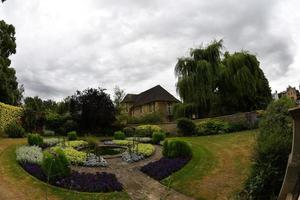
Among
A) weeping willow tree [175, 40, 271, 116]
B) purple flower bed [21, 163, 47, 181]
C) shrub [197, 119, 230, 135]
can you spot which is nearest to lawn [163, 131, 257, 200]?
shrub [197, 119, 230, 135]

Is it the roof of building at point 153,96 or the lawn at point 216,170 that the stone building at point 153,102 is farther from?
the lawn at point 216,170

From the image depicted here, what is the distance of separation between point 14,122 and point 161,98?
30019mm

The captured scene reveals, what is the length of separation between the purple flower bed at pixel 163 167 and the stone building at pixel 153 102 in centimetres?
3202

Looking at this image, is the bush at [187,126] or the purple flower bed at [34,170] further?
the bush at [187,126]

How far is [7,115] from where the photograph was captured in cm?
2564

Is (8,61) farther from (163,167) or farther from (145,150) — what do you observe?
(163,167)

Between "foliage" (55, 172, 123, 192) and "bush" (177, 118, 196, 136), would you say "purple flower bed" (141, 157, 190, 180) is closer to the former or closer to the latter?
"foliage" (55, 172, 123, 192)

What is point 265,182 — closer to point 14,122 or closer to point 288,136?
point 288,136

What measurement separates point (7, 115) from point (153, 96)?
3122cm

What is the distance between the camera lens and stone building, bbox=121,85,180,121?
53281 millimetres

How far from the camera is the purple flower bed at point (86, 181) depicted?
554 inches

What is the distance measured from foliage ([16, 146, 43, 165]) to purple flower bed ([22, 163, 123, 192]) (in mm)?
499

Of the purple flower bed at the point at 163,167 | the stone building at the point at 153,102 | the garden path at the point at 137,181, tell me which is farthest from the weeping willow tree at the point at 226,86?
the stone building at the point at 153,102

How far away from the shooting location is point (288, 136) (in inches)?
432
